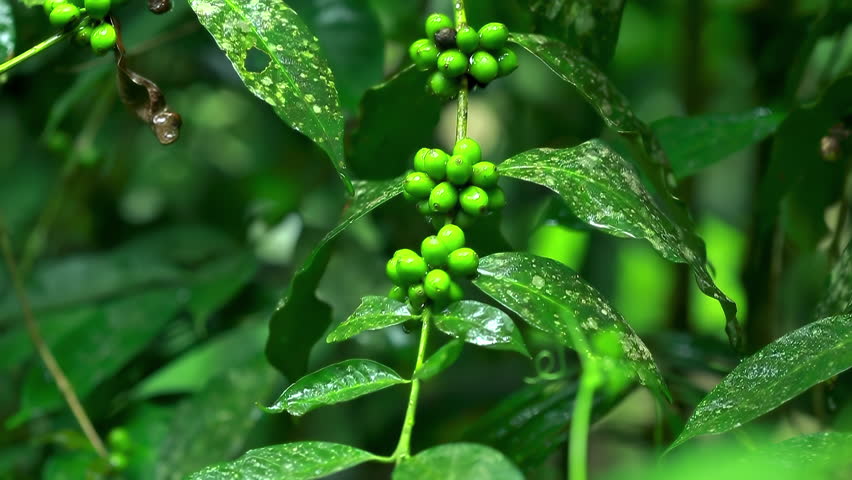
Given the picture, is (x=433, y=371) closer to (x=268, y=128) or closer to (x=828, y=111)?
(x=828, y=111)

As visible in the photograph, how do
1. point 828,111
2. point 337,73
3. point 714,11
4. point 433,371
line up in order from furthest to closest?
point 714,11
point 337,73
point 828,111
point 433,371

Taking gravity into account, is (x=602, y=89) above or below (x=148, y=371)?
above

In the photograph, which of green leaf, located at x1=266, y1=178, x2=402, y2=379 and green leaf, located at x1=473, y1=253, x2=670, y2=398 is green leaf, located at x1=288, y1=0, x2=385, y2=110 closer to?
green leaf, located at x1=266, y1=178, x2=402, y2=379

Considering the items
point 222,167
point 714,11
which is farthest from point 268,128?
point 714,11

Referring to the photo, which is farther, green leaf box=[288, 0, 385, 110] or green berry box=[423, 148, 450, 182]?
green leaf box=[288, 0, 385, 110]

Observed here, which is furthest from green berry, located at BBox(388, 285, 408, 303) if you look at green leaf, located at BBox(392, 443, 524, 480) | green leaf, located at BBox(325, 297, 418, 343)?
green leaf, located at BBox(392, 443, 524, 480)

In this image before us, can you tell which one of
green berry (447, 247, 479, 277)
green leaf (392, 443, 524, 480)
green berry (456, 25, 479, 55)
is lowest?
green leaf (392, 443, 524, 480)

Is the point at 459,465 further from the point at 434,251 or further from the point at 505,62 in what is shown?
the point at 505,62
